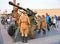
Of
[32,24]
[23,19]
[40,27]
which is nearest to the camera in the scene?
[23,19]

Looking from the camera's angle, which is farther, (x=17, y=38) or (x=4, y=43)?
(x=17, y=38)

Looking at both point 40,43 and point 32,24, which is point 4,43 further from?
point 32,24

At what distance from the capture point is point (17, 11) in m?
18.0

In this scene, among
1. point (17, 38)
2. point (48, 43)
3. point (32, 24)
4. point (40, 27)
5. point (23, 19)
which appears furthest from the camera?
point (40, 27)

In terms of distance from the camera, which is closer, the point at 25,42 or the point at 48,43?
the point at 48,43

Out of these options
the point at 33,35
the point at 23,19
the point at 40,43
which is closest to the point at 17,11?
the point at 33,35

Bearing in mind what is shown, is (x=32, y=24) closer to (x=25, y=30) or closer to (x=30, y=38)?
(x=30, y=38)

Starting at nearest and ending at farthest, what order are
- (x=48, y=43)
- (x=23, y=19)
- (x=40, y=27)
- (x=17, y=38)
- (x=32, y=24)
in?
(x=48, y=43), (x=23, y=19), (x=17, y=38), (x=32, y=24), (x=40, y=27)

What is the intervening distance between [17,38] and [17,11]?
3.00 m

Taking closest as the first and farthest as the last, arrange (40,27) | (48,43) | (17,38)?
1. (48,43)
2. (17,38)
3. (40,27)

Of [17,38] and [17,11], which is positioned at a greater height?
[17,11]

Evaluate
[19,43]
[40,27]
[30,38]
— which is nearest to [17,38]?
[30,38]

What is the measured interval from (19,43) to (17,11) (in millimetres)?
4687

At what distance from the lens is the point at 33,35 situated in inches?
637
